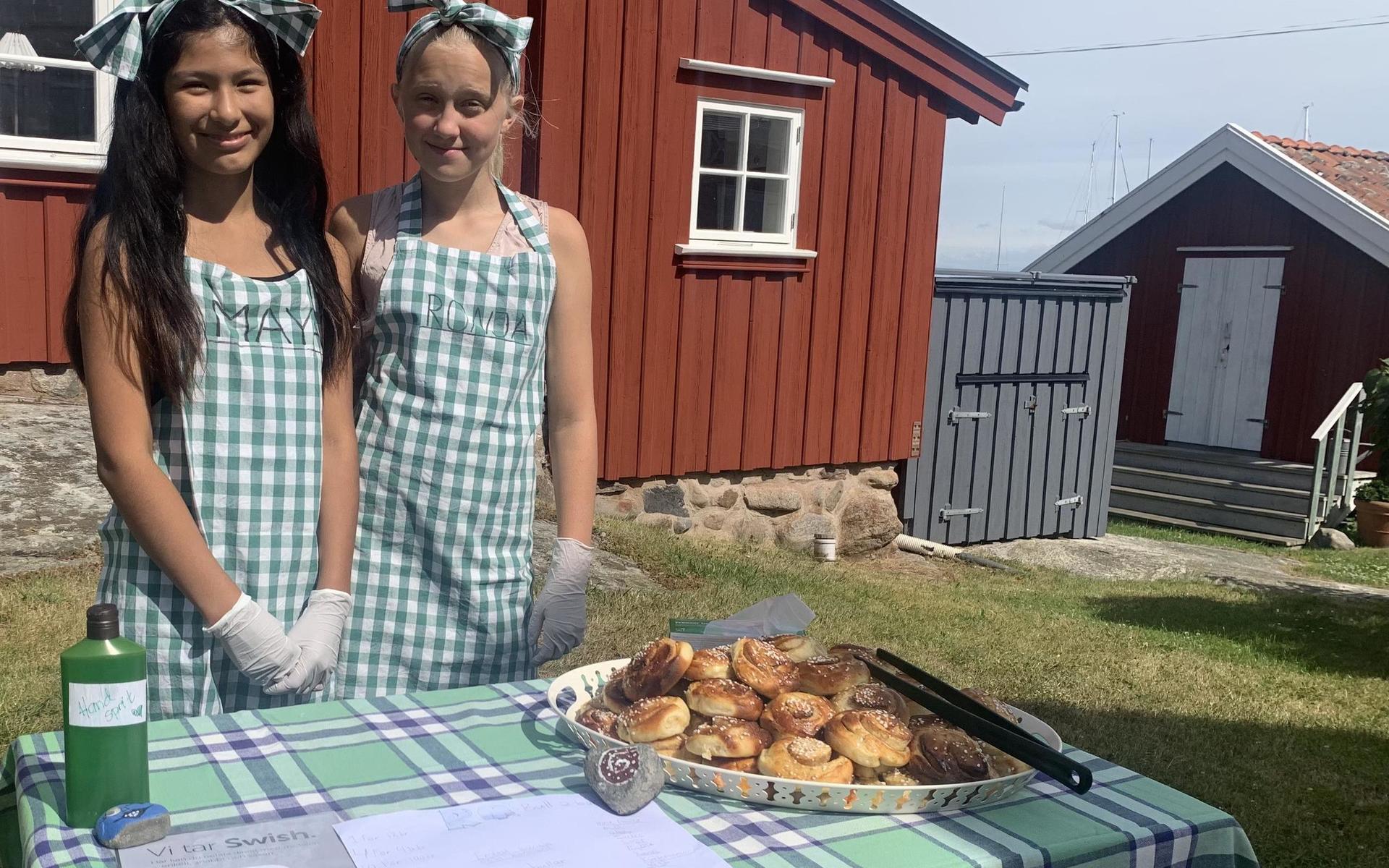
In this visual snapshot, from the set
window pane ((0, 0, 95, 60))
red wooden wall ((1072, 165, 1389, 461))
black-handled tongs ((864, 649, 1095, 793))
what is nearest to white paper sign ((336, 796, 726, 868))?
black-handled tongs ((864, 649, 1095, 793))

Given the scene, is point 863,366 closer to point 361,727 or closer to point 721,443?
point 721,443

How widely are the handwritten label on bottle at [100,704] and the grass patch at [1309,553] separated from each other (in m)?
9.28

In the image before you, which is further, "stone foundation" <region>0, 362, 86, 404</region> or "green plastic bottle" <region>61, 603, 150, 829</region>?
"stone foundation" <region>0, 362, 86, 404</region>

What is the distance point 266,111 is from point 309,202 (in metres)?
0.17

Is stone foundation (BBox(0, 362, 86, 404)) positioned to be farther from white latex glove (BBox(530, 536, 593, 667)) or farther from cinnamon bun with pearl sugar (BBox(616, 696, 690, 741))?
cinnamon bun with pearl sugar (BBox(616, 696, 690, 741))

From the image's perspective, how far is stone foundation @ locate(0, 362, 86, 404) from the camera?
19.1 feet

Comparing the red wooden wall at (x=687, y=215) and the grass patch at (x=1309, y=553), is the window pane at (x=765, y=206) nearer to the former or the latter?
the red wooden wall at (x=687, y=215)

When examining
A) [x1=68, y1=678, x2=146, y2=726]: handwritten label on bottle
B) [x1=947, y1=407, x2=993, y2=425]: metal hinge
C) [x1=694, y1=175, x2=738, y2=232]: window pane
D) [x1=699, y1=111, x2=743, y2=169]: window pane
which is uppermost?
[x1=699, y1=111, x2=743, y2=169]: window pane

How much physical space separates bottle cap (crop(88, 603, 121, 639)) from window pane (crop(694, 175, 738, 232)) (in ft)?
19.8

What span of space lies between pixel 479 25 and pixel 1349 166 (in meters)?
13.7

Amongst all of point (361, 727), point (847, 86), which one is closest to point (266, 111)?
point (361, 727)

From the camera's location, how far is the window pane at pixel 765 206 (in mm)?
7352

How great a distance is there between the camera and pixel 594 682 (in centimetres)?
→ 182

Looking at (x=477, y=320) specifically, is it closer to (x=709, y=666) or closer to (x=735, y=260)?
(x=709, y=666)
